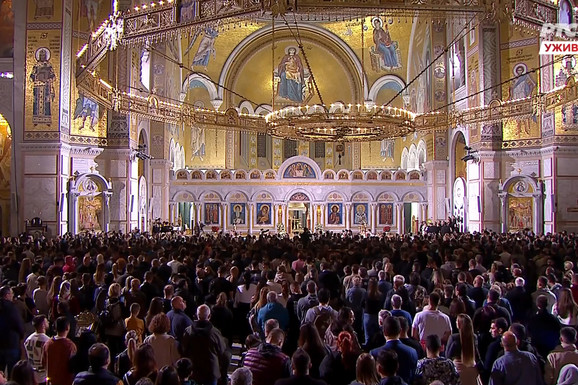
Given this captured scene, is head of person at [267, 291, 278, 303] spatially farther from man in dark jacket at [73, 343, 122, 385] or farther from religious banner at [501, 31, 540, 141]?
religious banner at [501, 31, 540, 141]

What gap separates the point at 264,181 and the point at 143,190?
407 inches

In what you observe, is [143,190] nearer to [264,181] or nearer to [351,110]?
[264,181]

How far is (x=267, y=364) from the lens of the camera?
18.5ft

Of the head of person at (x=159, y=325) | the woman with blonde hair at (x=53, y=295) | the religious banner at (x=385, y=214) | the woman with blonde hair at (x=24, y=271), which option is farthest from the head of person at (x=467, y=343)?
the religious banner at (x=385, y=214)

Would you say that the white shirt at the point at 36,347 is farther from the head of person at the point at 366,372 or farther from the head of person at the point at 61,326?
the head of person at the point at 366,372

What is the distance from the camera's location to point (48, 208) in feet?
84.9

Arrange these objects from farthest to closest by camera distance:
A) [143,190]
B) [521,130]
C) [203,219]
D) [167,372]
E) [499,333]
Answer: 1. [203,219]
2. [143,190]
3. [521,130]
4. [499,333]
5. [167,372]

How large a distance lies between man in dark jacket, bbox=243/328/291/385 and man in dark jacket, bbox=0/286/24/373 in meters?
3.32

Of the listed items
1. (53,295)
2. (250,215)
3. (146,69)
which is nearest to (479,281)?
(53,295)

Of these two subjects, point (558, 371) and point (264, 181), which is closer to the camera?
point (558, 371)

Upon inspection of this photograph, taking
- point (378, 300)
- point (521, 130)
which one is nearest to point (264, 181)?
point (521, 130)

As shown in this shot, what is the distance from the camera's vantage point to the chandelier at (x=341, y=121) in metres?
21.4

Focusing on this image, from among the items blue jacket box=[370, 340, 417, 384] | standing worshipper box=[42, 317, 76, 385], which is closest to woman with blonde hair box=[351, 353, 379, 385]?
blue jacket box=[370, 340, 417, 384]

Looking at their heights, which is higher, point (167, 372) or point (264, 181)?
point (264, 181)
